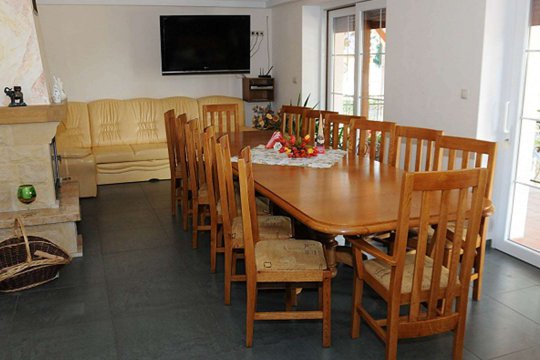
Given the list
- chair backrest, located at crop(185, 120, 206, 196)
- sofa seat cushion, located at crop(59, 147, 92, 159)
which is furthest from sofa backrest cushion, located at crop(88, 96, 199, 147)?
chair backrest, located at crop(185, 120, 206, 196)

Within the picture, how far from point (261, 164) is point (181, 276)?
3.19ft

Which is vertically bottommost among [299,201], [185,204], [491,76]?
Result: [185,204]

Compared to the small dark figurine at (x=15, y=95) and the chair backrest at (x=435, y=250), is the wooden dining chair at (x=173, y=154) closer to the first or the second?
the small dark figurine at (x=15, y=95)

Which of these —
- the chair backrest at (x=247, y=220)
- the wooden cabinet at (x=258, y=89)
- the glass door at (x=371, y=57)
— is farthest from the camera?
the wooden cabinet at (x=258, y=89)

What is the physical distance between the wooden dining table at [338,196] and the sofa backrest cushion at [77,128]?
3789 mm

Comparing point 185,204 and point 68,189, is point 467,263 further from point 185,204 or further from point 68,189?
point 68,189

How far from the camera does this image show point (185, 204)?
455cm

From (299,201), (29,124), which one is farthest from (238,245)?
(29,124)

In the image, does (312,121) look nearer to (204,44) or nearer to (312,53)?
(312,53)

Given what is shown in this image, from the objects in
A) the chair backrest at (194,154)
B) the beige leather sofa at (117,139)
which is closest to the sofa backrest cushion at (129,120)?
the beige leather sofa at (117,139)

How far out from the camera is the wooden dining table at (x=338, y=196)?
2.32 metres

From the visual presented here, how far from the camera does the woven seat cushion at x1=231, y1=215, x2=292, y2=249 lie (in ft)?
10.2

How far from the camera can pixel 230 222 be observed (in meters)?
3.09

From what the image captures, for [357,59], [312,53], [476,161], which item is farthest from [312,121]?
[476,161]
